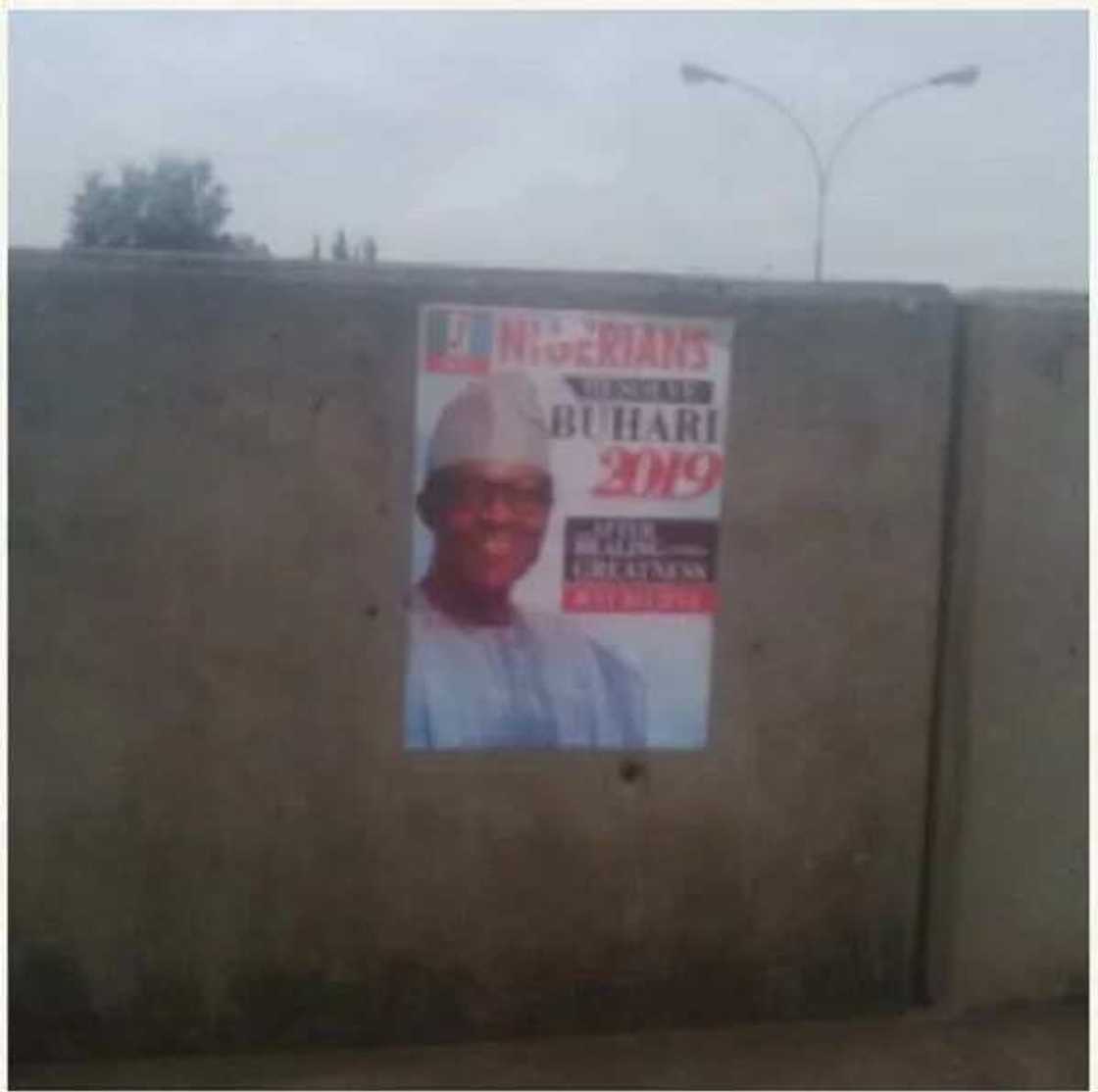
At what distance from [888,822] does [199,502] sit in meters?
1.90

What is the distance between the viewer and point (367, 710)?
4.46m

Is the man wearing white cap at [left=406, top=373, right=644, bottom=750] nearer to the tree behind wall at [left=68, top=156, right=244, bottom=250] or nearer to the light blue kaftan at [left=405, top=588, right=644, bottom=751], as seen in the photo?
the light blue kaftan at [left=405, top=588, right=644, bottom=751]

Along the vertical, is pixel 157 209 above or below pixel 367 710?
above

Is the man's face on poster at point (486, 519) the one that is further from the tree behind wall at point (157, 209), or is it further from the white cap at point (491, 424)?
the tree behind wall at point (157, 209)

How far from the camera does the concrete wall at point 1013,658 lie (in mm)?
4734

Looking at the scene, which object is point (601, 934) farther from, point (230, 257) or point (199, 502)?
point (230, 257)

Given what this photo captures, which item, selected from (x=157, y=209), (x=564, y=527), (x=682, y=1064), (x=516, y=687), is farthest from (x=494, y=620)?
(x=157, y=209)

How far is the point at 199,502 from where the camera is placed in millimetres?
4371

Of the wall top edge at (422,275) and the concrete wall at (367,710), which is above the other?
the wall top edge at (422,275)

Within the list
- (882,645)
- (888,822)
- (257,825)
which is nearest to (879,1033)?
(888,822)

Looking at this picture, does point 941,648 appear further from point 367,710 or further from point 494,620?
point 367,710

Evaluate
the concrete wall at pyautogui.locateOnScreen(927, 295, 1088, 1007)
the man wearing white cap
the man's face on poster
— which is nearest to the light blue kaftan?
the man wearing white cap

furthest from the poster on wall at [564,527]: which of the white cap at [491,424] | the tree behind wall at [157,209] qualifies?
the tree behind wall at [157,209]

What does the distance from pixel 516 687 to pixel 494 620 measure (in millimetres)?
178
